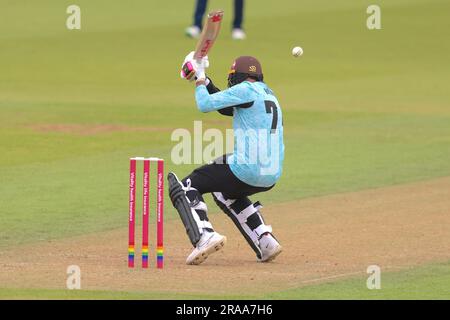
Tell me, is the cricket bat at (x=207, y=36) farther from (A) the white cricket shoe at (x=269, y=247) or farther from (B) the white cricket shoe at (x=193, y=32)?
(B) the white cricket shoe at (x=193, y=32)

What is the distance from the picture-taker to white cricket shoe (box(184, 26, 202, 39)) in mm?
32866

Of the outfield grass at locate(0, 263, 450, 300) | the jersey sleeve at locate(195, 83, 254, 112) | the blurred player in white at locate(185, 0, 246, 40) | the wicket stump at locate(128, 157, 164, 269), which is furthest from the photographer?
the blurred player in white at locate(185, 0, 246, 40)

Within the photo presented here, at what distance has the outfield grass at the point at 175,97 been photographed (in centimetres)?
1706

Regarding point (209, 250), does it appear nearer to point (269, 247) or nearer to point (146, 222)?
point (146, 222)

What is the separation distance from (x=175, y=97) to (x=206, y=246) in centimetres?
1521

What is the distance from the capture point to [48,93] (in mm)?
26922

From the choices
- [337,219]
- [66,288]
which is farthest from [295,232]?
[66,288]

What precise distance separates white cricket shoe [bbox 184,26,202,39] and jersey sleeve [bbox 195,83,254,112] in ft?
68.6

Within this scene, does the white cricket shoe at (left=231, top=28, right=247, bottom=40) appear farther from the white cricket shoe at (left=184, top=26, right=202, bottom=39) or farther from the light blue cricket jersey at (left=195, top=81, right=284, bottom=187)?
the light blue cricket jersey at (left=195, top=81, right=284, bottom=187)

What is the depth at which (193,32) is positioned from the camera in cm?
3306

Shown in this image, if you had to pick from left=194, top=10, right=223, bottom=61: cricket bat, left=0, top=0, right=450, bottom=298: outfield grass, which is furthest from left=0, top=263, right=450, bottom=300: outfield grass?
left=194, top=10, right=223, bottom=61: cricket bat

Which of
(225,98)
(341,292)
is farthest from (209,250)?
(341,292)
